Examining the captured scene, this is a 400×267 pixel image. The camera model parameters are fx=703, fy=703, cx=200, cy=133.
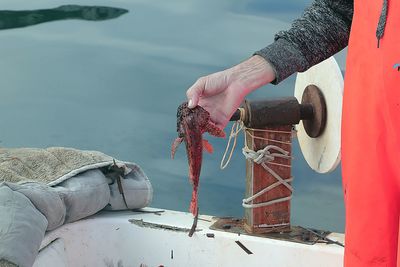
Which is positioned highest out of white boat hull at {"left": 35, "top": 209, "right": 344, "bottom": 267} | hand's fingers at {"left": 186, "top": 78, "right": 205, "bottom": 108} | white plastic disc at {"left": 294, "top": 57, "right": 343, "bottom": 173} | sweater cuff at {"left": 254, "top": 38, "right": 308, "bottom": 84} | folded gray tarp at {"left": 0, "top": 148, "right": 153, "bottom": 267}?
sweater cuff at {"left": 254, "top": 38, "right": 308, "bottom": 84}

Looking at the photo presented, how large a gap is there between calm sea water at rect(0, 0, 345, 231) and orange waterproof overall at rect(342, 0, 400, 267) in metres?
2.31

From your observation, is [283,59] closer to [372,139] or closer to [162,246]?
[372,139]

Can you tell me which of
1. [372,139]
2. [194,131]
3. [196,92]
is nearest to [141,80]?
[194,131]

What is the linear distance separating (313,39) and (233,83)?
0.88 ft

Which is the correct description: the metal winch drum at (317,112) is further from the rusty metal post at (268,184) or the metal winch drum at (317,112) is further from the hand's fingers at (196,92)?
→ the hand's fingers at (196,92)

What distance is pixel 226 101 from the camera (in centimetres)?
209

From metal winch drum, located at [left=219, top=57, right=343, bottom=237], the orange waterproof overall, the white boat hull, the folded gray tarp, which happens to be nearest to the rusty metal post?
metal winch drum, located at [left=219, top=57, right=343, bottom=237]

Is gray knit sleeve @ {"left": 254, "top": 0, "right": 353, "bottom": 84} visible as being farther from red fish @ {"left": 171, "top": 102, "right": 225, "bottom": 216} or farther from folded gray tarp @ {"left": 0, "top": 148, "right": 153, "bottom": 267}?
folded gray tarp @ {"left": 0, "top": 148, "right": 153, "bottom": 267}

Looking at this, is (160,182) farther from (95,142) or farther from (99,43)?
(99,43)

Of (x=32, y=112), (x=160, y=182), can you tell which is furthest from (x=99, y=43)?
(x=160, y=182)

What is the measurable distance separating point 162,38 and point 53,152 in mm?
2577

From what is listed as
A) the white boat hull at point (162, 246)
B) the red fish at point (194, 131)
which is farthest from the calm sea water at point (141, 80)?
the red fish at point (194, 131)

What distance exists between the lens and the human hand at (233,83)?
205cm

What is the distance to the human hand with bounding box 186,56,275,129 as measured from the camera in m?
2.05
